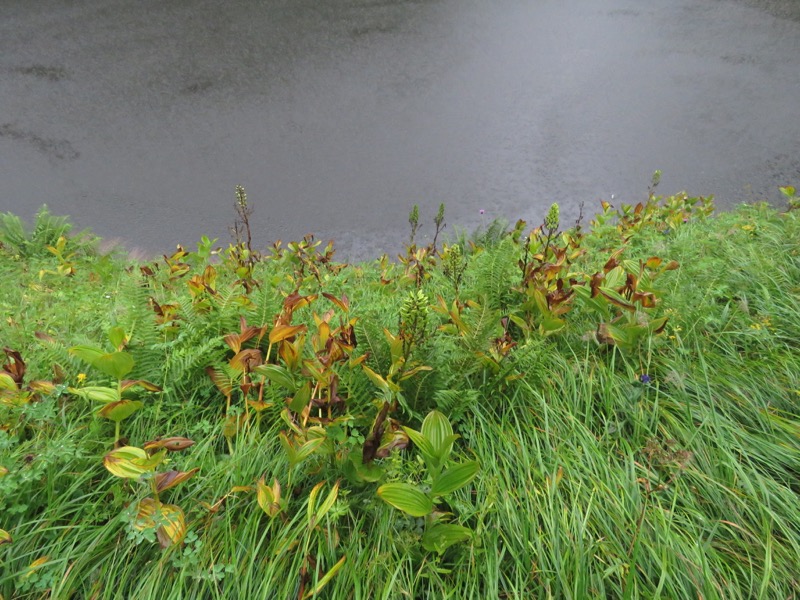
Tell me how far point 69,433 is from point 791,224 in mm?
2556

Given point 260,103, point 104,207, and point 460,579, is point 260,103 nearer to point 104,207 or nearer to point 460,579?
point 104,207

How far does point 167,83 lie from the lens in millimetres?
5105

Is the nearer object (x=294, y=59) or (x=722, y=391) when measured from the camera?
(x=722, y=391)

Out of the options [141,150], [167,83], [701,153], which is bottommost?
[701,153]

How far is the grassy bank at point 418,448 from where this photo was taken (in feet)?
2.79

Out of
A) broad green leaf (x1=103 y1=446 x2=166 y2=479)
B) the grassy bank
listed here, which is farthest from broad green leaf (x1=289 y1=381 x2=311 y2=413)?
broad green leaf (x1=103 y1=446 x2=166 y2=479)

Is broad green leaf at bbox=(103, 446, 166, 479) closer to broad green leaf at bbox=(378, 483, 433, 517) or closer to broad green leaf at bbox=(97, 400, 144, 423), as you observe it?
broad green leaf at bbox=(97, 400, 144, 423)

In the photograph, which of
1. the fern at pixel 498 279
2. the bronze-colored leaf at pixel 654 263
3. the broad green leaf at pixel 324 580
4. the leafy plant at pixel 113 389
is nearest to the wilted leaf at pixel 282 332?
the leafy plant at pixel 113 389

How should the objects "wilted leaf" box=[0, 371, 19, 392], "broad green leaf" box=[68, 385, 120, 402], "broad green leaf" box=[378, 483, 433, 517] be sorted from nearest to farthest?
"broad green leaf" box=[378, 483, 433, 517] < "broad green leaf" box=[68, 385, 120, 402] < "wilted leaf" box=[0, 371, 19, 392]

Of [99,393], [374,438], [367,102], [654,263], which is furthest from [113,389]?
[367,102]

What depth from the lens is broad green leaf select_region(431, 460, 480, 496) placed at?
2.70ft

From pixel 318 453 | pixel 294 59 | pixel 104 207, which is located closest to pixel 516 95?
pixel 294 59

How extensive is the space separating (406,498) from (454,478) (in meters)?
0.09

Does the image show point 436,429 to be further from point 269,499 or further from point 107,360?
point 107,360
